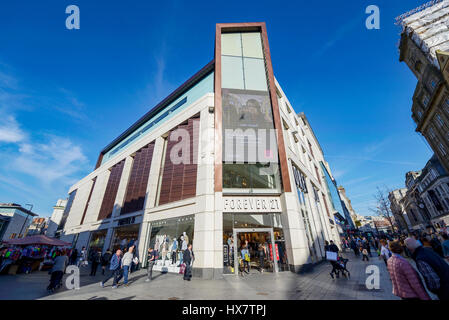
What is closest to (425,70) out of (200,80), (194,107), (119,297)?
(200,80)

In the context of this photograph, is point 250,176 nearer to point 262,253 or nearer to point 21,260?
point 262,253

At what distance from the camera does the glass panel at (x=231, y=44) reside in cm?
1800

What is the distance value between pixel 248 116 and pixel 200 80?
27.8ft

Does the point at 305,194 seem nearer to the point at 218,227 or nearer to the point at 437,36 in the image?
the point at 218,227

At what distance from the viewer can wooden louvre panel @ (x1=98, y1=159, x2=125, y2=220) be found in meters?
21.9

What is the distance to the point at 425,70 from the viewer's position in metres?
29.0

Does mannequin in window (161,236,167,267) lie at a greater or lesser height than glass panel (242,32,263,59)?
lesser

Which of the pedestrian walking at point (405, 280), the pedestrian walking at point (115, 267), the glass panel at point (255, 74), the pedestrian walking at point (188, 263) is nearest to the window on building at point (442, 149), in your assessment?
the glass panel at point (255, 74)

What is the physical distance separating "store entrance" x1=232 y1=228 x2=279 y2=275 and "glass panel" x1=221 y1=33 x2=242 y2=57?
17.2m

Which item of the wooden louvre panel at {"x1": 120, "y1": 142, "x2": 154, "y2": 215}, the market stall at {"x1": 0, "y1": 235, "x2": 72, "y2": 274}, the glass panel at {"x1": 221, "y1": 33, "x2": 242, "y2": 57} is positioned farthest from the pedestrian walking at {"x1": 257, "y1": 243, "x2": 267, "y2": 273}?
the glass panel at {"x1": 221, "y1": 33, "x2": 242, "y2": 57}

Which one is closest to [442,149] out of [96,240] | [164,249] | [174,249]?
[174,249]

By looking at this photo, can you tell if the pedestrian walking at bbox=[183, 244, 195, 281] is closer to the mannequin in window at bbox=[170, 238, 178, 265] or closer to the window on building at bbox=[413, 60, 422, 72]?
the mannequin in window at bbox=[170, 238, 178, 265]

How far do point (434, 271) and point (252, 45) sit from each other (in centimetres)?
2167

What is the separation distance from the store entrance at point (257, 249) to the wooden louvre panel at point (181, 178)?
15.7 feet
